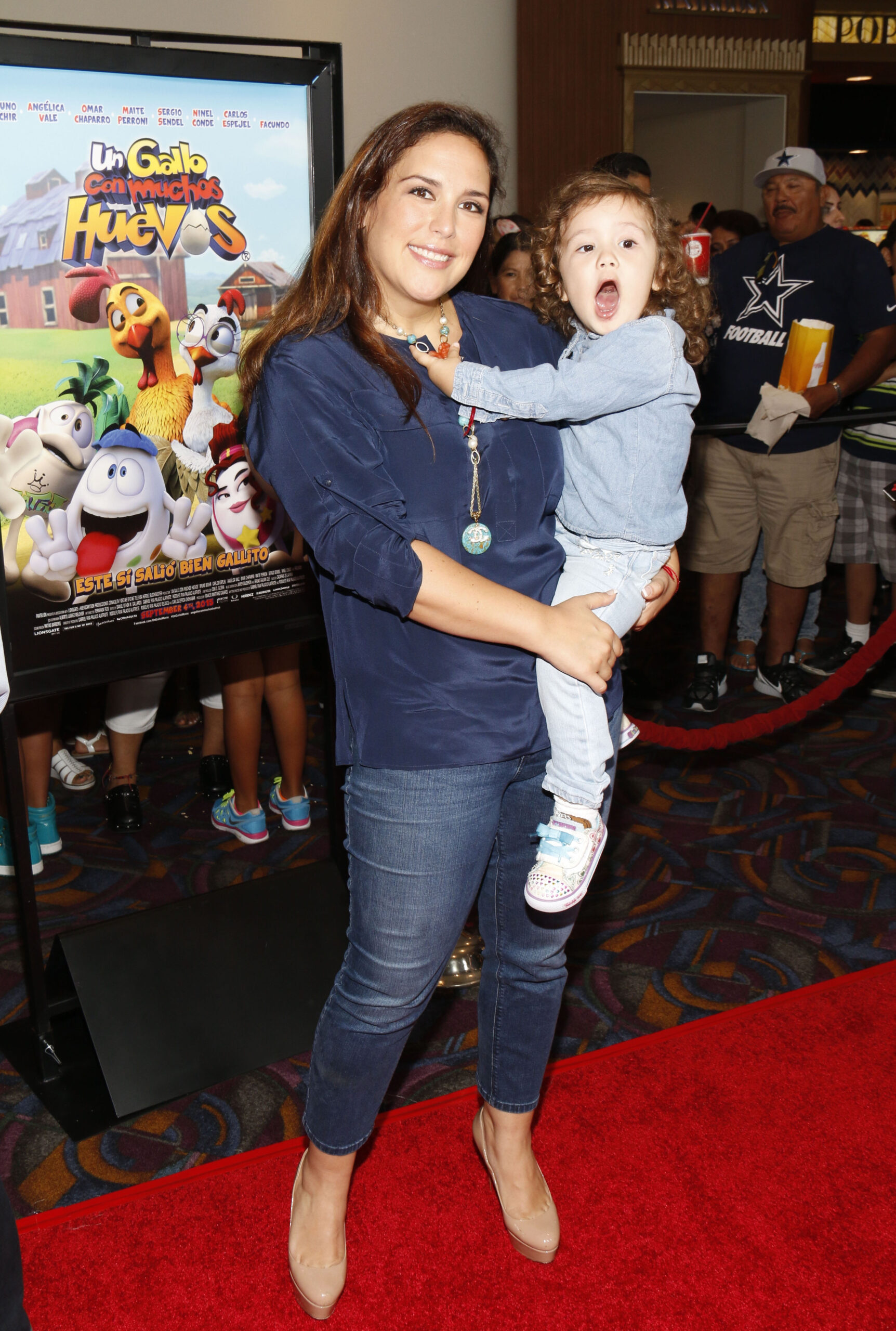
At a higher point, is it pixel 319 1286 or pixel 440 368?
pixel 440 368

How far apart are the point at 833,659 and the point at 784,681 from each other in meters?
0.45

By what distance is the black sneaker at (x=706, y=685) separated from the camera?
4160 mm

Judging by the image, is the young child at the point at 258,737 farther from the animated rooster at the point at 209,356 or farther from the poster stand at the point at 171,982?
the animated rooster at the point at 209,356

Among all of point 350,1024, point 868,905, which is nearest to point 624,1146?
point 350,1024

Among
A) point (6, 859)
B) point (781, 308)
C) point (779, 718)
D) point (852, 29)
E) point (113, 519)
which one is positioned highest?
point (852, 29)

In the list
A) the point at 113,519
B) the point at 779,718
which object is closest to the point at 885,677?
the point at 779,718

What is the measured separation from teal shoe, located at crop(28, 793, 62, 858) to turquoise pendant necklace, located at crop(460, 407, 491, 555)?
211 cm

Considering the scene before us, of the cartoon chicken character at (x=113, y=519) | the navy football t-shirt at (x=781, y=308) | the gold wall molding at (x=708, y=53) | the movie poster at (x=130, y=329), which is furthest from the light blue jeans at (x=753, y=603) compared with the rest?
the gold wall molding at (x=708, y=53)

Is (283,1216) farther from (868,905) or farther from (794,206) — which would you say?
(794,206)

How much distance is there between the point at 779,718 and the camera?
9.02 ft

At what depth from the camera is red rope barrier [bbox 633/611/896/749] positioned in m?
2.61

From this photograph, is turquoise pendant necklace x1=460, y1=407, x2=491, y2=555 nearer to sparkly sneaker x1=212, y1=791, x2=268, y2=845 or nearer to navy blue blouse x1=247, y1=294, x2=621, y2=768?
navy blue blouse x1=247, y1=294, x2=621, y2=768

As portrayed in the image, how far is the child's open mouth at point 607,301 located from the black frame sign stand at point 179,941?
2.53 feet

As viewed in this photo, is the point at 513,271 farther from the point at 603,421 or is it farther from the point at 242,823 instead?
the point at 603,421
